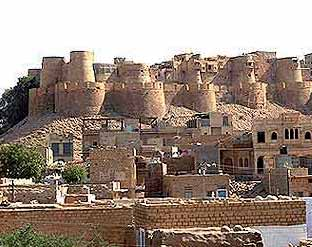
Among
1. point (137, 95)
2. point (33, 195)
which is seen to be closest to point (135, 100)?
point (137, 95)

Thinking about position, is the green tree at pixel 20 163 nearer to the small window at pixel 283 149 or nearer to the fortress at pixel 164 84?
the small window at pixel 283 149

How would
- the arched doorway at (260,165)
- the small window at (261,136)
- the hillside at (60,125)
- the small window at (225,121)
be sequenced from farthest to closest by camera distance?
the hillside at (60,125)
the small window at (225,121)
the small window at (261,136)
the arched doorway at (260,165)

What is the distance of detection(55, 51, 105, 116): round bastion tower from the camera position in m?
51.3

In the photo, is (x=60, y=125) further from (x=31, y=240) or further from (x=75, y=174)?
(x=31, y=240)

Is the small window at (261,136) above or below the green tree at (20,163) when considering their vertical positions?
above

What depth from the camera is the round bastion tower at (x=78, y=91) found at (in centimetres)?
5128

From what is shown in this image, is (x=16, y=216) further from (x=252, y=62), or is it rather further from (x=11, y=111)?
(x=252, y=62)

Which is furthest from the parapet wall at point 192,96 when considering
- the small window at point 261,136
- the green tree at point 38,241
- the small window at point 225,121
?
the green tree at point 38,241

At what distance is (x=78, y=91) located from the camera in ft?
169

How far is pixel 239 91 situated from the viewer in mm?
58156

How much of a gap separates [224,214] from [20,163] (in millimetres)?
26315

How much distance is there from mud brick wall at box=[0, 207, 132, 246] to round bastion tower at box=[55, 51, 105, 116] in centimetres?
4186

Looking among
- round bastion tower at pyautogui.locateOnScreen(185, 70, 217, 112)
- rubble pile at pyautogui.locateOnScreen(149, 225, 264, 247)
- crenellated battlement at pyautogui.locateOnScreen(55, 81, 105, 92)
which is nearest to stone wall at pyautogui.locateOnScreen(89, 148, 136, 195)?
rubble pile at pyautogui.locateOnScreen(149, 225, 264, 247)

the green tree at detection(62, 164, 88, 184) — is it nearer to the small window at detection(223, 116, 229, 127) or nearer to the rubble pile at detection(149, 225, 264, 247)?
the small window at detection(223, 116, 229, 127)
